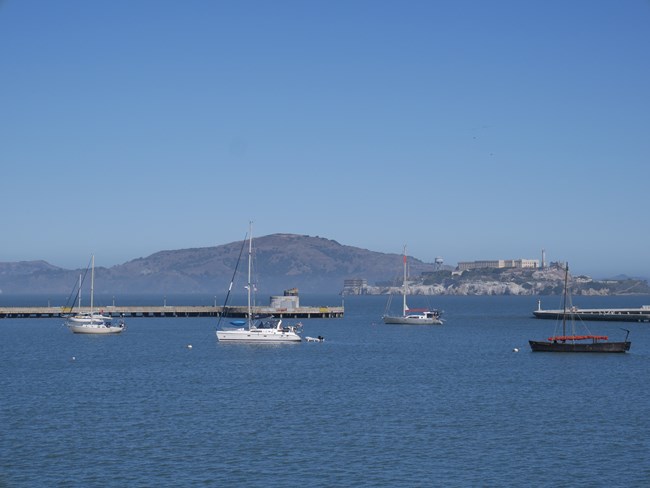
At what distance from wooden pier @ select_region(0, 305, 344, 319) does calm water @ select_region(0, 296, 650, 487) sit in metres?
64.7

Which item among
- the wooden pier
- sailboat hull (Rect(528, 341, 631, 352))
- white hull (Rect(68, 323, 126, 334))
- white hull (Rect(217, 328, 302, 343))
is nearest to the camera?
sailboat hull (Rect(528, 341, 631, 352))

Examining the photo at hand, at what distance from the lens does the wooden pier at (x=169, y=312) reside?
508ft

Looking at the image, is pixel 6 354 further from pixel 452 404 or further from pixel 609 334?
pixel 609 334

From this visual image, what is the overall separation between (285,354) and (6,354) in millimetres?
26413

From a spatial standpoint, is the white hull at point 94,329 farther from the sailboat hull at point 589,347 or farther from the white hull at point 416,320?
the sailboat hull at point 589,347

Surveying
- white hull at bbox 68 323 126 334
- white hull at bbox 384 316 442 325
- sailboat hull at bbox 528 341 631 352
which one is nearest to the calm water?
sailboat hull at bbox 528 341 631 352

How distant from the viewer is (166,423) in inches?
1853

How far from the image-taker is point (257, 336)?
98.0 meters

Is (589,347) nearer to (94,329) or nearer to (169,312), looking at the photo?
(94,329)

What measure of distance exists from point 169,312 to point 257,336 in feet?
224

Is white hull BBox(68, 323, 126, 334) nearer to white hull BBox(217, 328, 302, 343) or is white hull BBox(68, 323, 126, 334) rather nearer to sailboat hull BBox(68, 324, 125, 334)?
sailboat hull BBox(68, 324, 125, 334)

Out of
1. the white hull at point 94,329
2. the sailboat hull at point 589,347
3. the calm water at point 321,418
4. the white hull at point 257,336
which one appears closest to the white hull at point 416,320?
the white hull at point 257,336

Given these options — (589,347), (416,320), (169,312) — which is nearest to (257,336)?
(589,347)

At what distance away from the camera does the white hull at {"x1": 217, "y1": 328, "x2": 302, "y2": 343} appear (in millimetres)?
97875
